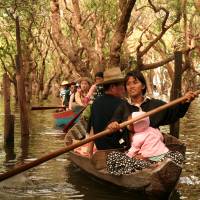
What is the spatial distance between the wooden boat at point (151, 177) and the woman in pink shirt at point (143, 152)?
0.15 m

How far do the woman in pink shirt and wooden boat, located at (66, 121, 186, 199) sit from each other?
154mm

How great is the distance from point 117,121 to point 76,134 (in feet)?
14.3

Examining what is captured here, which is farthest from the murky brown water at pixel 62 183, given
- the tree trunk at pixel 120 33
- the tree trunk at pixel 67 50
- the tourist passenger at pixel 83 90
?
the tree trunk at pixel 67 50

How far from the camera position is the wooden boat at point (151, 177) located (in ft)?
22.4

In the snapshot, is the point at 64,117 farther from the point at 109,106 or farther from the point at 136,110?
the point at 136,110

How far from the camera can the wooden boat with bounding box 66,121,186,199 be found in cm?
682

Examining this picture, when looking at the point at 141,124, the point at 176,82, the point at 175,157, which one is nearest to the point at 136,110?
the point at 141,124

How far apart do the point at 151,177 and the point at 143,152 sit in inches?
16.4

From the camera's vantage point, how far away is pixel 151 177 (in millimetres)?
6984

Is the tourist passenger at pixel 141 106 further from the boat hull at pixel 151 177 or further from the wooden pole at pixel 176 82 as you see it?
the wooden pole at pixel 176 82

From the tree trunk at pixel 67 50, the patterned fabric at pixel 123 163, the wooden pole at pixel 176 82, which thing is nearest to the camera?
the patterned fabric at pixel 123 163

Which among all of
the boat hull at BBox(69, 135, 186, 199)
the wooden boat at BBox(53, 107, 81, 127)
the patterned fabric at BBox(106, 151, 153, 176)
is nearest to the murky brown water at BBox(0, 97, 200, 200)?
the boat hull at BBox(69, 135, 186, 199)

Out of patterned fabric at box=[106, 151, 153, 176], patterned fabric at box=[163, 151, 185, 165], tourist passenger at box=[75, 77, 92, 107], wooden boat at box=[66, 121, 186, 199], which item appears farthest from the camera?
tourist passenger at box=[75, 77, 92, 107]

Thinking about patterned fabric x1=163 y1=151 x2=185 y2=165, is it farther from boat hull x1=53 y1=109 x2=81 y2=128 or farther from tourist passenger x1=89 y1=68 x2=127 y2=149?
boat hull x1=53 y1=109 x2=81 y2=128
